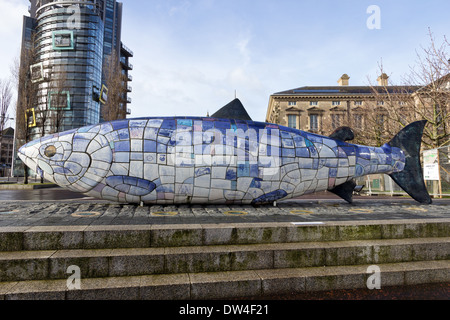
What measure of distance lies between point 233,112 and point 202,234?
4.08m

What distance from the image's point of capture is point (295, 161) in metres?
6.46

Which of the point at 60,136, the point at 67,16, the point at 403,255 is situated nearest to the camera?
the point at 403,255

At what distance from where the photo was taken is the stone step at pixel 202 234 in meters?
3.91

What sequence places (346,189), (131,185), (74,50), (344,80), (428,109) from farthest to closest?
(344,80) → (74,50) → (428,109) → (346,189) → (131,185)

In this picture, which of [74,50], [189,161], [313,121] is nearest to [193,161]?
[189,161]

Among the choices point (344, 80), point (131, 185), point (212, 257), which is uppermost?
point (344, 80)

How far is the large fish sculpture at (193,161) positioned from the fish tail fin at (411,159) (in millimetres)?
788

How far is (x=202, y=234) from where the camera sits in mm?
4246

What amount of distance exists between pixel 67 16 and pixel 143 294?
183 feet

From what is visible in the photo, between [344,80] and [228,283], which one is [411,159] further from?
[344,80]

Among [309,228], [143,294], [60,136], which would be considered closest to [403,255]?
[309,228]

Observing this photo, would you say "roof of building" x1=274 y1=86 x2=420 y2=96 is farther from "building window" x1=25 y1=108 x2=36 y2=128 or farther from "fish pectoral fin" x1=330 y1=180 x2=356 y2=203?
"fish pectoral fin" x1=330 y1=180 x2=356 y2=203
